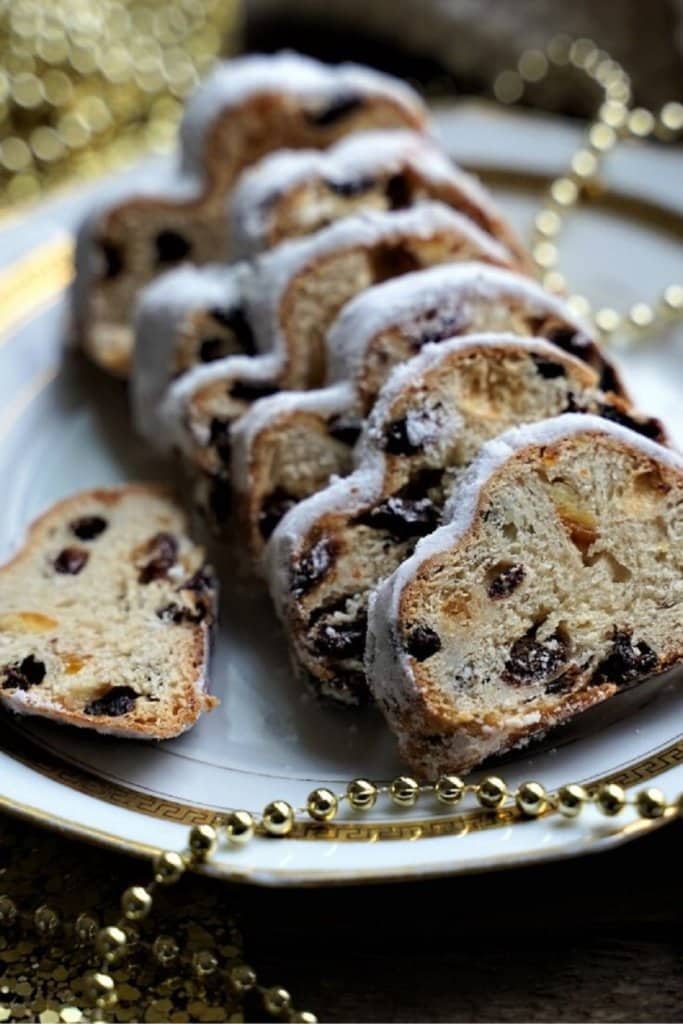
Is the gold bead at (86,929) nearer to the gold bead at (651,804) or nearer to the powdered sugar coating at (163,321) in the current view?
the gold bead at (651,804)

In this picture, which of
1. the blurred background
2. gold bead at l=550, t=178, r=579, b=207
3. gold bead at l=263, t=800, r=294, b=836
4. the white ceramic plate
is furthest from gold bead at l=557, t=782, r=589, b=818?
the blurred background

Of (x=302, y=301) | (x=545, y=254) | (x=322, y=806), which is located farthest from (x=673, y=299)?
(x=322, y=806)

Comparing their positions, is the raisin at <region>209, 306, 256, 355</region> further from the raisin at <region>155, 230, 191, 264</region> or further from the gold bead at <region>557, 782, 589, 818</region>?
the gold bead at <region>557, 782, 589, 818</region>

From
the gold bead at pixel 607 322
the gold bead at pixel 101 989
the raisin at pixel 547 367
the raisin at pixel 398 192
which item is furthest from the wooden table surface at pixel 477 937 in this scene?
the raisin at pixel 398 192

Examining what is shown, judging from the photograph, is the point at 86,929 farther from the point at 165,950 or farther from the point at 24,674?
the point at 24,674

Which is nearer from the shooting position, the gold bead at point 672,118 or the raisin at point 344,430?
the raisin at point 344,430

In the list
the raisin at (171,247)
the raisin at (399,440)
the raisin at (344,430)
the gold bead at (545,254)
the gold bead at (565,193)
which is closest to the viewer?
the raisin at (399,440)
